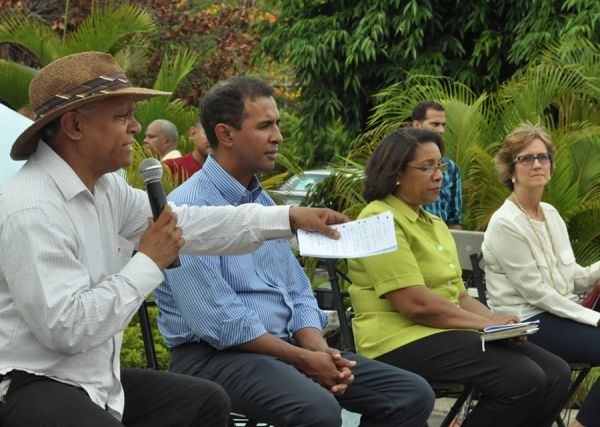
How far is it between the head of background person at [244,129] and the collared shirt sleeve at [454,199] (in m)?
3.22

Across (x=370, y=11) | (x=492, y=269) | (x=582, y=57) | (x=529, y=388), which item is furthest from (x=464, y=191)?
(x=370, y=11)

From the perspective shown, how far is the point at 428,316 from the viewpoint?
4391 mm

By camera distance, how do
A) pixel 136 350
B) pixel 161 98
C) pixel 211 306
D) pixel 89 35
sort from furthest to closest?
1. pixel 161 98
2. pixel 89 35
3. pixel 136 350
4. pixel 211 306

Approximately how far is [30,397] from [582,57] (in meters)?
7.38

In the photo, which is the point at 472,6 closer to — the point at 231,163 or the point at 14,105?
the point at 14,105

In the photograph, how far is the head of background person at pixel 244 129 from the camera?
411 cm

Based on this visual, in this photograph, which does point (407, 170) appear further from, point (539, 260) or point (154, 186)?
point (154, 186)

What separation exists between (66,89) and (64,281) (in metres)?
0.66

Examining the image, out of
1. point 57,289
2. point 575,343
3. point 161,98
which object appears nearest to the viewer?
point 57,289

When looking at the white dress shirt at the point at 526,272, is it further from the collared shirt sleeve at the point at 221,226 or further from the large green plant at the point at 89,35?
the large green plant at the point at 89,35

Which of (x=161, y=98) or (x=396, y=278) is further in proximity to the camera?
(x=161, y=98)

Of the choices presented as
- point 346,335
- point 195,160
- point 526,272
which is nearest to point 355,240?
point 346,335

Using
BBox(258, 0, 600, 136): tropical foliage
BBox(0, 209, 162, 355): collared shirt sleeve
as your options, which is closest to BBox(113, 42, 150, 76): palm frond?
BBox(258, 0, 600, 136): tropical foliage

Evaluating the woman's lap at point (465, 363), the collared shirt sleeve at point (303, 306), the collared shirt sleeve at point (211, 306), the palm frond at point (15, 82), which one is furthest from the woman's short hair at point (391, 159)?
the palm frond at point (15, 82)
